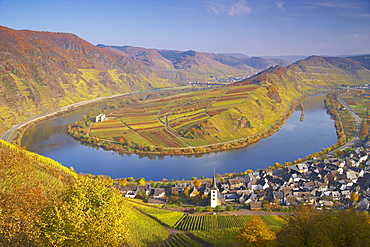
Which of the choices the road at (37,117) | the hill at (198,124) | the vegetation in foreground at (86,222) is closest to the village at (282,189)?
the vegetation in foreground at (86,222)

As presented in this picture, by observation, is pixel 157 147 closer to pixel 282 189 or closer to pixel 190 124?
pixel 190 124

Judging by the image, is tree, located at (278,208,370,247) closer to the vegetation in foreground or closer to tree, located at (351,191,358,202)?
the vegetation in foreground

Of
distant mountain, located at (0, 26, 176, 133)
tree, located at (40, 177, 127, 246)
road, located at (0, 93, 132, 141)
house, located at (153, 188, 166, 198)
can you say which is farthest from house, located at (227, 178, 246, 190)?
distant mountain, located at (0, 26, 176, 133)

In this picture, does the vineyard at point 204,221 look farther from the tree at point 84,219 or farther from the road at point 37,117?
the road at point 37,117

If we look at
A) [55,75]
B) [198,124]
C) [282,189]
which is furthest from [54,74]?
[282,189]

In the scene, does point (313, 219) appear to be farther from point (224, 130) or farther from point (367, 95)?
point (367, 95)

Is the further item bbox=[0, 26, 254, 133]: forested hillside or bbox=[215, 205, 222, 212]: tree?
bbox=[0, 26, 254, 133]: forested hillside
